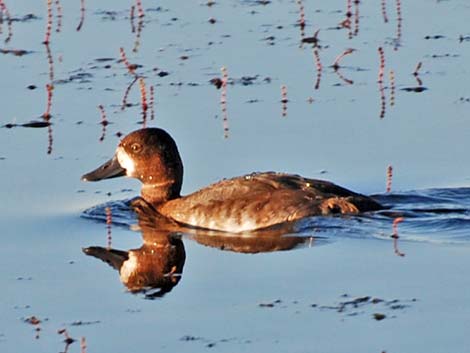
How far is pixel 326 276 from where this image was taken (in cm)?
1105

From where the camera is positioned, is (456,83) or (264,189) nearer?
(264,189)

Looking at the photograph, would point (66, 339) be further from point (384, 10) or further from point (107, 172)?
point (384, 10)

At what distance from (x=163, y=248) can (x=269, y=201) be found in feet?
2.95

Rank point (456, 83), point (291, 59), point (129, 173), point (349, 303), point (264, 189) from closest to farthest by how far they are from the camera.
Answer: point (349, 303)
point (264, 189)
point (129, 173)
point (456, 83)
point (291, 59)

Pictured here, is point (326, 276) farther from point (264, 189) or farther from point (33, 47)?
point (33, 47)

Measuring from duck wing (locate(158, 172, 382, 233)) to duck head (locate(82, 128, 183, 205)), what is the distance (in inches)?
25.3

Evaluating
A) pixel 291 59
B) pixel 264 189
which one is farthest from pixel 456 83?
pixel 264 189

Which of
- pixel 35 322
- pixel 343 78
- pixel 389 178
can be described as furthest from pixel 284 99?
pixel 35 322

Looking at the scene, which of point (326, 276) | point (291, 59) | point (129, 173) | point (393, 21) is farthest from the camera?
point (393, 21)

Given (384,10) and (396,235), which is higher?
(384,10)

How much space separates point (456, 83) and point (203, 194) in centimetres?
353

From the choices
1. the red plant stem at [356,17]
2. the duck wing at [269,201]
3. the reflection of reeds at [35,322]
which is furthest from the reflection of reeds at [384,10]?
the reflection of reeds at [35,322]

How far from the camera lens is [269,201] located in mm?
12633

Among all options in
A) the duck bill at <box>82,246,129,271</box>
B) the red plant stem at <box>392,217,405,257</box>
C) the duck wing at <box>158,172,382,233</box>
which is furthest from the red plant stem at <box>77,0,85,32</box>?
the red plant stem at <box>392,217,405,257</box>
